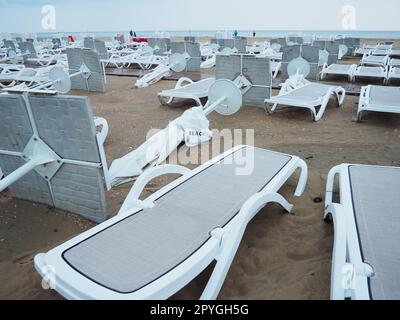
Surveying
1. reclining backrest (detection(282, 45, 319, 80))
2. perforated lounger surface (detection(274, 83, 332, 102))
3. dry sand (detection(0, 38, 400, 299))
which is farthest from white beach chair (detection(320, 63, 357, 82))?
dry sand (detection(0, 38, 400, 299))

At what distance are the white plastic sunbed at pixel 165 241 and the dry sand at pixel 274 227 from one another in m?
0.27

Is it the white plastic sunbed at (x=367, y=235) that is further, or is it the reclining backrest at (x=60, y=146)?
the reclining backrest at (x=60, y=146)

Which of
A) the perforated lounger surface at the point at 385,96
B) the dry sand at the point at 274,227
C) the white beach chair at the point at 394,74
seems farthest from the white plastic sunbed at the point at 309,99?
the white beach chair at the point at 394,74

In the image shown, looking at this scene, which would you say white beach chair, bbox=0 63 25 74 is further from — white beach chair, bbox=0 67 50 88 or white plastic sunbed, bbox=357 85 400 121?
white plastic sunbed, bbox=357 85 400 121

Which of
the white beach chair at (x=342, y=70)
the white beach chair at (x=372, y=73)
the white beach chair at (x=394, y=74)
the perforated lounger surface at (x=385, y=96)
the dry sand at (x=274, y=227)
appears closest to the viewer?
the dry sand at (x=274, y=227)

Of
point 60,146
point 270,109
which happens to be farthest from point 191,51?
point 60,146

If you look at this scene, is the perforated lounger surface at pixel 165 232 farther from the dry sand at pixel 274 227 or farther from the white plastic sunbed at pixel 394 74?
the white plastic sunbed at pixel 394 74

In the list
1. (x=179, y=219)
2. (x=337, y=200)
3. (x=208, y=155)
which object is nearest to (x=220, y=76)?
(x=208, y=155)

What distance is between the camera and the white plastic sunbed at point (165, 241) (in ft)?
4.60

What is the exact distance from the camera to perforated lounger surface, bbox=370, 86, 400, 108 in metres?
4.66

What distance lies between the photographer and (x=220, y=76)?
5.82m
